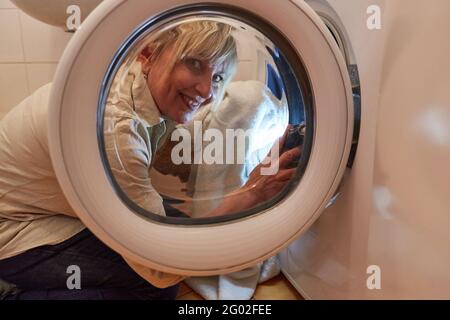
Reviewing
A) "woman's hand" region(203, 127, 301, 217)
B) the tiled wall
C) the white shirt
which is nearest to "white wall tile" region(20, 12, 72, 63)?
the tiled wall

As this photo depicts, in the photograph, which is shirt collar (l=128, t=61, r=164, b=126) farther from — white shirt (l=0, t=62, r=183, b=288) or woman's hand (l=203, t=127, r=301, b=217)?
woman's hand (l=203, t=127, r=301, b=217)

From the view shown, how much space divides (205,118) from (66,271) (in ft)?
1.46

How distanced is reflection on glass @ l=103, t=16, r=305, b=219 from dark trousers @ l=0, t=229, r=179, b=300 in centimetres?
27

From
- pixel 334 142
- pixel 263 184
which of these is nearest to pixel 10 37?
pixel 263 184

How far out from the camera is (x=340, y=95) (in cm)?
53

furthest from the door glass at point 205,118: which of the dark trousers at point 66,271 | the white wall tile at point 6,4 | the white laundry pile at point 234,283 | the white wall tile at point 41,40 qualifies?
the white wall tile at point 6,4

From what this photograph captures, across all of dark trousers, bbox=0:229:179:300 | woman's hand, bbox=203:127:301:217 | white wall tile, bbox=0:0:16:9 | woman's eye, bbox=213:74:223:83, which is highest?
white wall tile, bbox=0:0:16:9

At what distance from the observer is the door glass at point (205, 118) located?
1.87ft

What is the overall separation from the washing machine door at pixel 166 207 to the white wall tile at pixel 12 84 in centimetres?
86

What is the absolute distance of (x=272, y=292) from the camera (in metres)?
0.99

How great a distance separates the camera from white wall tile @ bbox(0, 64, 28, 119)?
3.95ft

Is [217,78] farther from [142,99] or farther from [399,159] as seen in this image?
[399,159]
